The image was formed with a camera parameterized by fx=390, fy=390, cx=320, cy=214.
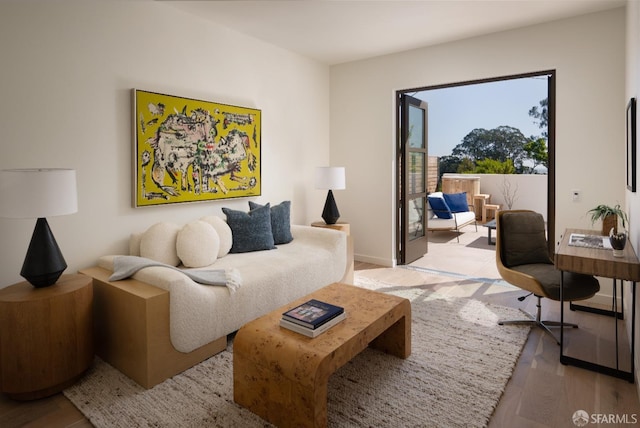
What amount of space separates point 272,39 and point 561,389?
3.99m

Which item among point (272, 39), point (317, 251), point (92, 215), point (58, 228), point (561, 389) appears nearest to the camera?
point (561, 389)

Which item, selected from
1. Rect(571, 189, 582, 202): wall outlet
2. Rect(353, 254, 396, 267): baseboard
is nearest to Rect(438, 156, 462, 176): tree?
Rect(353, 254, 396, 267): baseboard

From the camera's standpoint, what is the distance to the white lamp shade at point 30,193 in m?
2.03

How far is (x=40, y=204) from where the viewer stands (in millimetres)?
2070

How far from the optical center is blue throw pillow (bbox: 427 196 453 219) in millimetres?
6641

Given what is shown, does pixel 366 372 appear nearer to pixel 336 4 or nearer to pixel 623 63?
pixel 336 4

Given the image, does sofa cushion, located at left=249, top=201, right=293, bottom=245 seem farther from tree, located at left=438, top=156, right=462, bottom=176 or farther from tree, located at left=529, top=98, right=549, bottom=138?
tree, located at left=529, top=98, right=549, bottom=138

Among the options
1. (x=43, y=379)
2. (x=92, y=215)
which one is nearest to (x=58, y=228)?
(x=92, y=215)

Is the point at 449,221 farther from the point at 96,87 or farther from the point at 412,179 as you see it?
the point at 96,87

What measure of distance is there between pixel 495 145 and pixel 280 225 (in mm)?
7742

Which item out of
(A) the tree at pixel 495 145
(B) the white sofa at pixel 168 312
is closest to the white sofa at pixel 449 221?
(A) the tree at pixel 495 145

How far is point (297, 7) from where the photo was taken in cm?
341

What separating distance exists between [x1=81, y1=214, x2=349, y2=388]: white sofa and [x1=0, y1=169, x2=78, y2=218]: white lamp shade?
2.03 ft

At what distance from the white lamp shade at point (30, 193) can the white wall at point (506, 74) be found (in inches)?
144
